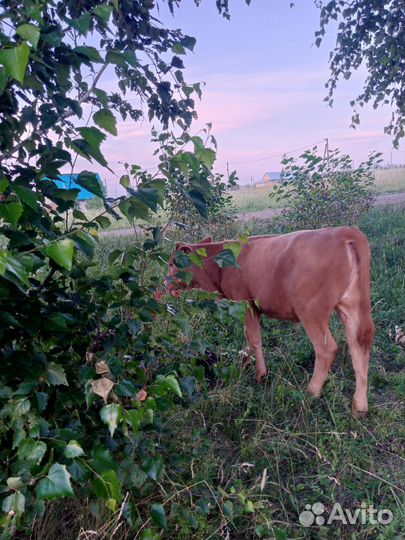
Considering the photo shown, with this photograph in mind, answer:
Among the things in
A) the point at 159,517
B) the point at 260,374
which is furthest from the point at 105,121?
the point at 260,374

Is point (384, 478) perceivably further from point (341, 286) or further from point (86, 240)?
point (86, 240)

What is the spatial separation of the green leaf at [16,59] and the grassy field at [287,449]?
48.7 inches

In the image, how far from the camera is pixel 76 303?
1941 mm

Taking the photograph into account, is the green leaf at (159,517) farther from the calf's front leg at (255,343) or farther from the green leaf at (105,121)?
the calf's front leg at (255,343)

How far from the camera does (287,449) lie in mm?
2789

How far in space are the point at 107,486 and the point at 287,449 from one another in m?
1.66

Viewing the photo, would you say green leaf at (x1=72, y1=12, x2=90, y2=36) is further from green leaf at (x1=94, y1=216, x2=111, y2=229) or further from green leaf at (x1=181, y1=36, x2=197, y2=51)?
green leaf at (x1=181, y1=36, x2=197, y2=51)

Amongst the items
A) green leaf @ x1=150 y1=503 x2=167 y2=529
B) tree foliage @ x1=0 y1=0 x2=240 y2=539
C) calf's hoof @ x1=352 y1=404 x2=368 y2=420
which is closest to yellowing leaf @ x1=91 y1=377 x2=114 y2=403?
tree foliage @ x1=0 y1=0 x2=240 y2=539

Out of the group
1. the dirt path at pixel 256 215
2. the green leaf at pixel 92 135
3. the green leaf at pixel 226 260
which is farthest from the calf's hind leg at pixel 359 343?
the dirt path at pixel 256 215

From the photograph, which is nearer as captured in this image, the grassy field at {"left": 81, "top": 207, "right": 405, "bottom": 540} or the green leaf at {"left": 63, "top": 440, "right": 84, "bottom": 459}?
the green leaf at {"left": 63, "top": 440, "right": 84, "bottom": 459}

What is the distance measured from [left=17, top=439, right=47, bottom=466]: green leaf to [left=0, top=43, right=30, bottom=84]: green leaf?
92 cm

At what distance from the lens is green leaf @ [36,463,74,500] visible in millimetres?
1158

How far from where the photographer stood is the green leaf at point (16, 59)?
3.49 ft

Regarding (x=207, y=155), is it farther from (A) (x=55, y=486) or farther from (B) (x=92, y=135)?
(A) (x=55, y=486)
